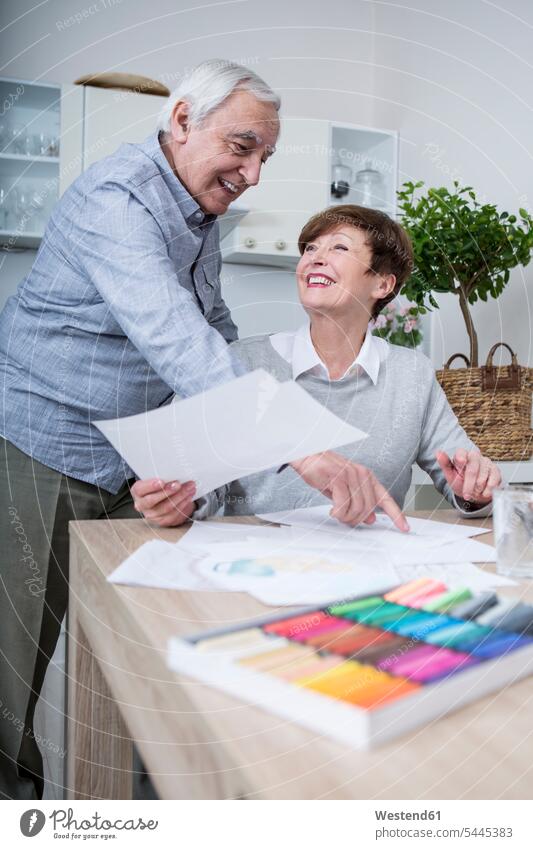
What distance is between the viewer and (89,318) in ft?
3.37

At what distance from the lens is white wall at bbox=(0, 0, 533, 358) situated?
1.78 metres

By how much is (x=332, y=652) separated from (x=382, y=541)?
42cm

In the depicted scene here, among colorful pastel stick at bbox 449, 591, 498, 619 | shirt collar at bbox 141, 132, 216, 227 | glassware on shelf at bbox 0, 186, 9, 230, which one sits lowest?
colorful pastel stick at bbox 449, 591, 498, 619

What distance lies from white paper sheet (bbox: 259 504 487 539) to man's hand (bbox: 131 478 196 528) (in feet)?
0.41

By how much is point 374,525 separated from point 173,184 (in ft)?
1.80

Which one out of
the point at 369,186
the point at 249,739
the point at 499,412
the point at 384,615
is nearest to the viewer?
the point at 249,739

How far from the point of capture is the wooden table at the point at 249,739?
0.31 m

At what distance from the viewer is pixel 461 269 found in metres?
1.67

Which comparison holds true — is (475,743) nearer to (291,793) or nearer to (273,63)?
(291,793)

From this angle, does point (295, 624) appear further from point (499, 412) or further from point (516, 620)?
point (499, 412)

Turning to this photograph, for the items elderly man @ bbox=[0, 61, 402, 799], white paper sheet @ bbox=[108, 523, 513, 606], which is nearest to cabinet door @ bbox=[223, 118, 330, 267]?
elderly man @ bbox=[0, 61, 402, 799]

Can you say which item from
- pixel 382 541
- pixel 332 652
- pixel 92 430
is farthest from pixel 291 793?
pixel 92 430
